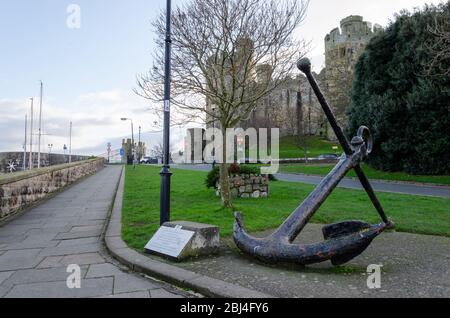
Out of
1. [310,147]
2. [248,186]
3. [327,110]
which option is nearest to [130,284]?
[327,110]

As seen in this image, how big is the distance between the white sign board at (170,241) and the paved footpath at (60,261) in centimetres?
62

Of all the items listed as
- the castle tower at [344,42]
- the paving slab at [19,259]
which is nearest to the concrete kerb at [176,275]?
the paving slab at [19,259]

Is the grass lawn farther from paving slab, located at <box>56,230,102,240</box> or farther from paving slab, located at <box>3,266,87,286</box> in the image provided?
paving slab, located at <box>3,266,87,286</box>

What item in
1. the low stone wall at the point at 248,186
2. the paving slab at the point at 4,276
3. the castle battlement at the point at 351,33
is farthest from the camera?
the castle battlement at the point at 351,33

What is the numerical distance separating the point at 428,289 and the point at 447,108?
21.0 meters

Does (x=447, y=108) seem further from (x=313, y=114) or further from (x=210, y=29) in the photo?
(x=313, y=114)

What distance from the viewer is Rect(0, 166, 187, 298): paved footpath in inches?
162

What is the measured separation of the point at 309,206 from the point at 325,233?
489 mm

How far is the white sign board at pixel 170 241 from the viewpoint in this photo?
17.0 feet

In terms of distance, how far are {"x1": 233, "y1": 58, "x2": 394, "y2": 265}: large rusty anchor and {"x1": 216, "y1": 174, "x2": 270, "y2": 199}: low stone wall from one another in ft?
27.1

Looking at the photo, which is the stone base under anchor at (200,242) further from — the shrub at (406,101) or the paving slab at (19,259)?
the shrub at (406,101)

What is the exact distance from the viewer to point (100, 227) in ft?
27.1

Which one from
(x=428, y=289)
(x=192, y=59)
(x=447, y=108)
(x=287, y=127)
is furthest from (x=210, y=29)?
(x=287, y=127)

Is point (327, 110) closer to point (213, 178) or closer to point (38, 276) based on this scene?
point (38, 276)
